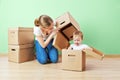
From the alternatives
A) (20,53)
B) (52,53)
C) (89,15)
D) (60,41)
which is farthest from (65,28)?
(20,53)

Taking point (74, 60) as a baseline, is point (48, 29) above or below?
above

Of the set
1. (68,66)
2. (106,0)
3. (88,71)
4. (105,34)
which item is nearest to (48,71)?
(68,66)

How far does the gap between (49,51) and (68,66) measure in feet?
1.87

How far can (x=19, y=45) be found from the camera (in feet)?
8.00

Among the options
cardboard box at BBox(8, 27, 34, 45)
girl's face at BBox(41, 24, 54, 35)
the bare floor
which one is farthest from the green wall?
the bare floor

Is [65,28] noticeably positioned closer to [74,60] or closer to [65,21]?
[65,21]

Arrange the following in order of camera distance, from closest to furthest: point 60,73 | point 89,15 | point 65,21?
point 60,73 → point 65,21 → point 89,15

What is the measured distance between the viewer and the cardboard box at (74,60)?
194cm

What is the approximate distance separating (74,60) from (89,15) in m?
0.94

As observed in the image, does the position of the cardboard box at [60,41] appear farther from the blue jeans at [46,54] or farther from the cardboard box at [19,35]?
the cardboard box at [19,35]

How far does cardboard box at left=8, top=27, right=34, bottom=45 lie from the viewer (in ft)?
7.99

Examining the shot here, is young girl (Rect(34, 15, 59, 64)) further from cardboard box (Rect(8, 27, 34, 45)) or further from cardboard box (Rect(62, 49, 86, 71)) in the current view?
cardboard box (Rect(62, 49, 86, 71))

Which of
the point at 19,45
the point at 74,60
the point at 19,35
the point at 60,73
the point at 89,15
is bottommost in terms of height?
the point at 60,73

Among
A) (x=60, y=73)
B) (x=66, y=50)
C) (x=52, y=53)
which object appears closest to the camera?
(x=60, y=73)
